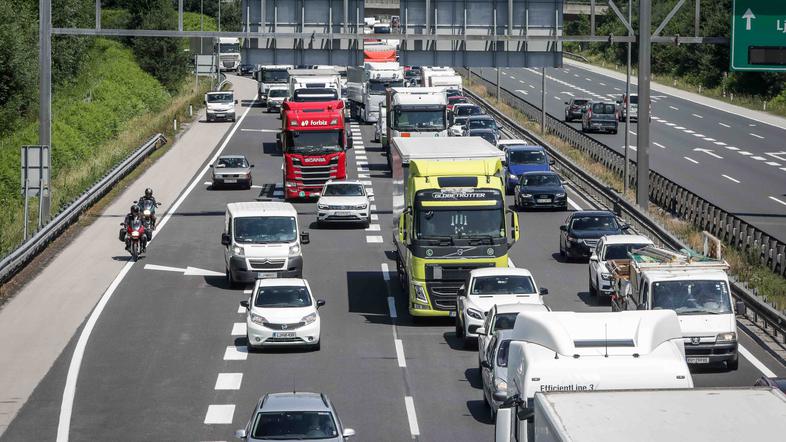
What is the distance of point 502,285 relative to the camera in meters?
30.4

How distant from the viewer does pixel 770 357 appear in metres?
28.6

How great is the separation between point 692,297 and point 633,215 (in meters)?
16.7

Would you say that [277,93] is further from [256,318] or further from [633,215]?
[256,318]

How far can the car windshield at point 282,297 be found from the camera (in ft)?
97.9

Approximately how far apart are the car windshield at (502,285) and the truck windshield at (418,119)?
1110 inches

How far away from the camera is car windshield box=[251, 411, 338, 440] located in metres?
19.0

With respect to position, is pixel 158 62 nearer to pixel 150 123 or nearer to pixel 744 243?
pixel 150 123

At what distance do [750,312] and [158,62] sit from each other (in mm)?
77574

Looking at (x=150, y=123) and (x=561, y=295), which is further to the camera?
(x=150, y=123)

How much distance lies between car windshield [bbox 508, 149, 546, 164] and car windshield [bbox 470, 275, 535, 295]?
84.1 ft

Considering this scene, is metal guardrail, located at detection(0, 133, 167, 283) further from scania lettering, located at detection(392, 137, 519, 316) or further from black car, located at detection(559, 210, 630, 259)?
black car, located at detection(559, 210, 630, 259)

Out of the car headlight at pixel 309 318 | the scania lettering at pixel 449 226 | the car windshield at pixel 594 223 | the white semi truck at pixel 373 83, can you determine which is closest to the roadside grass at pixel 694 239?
the car windshield at pixel 594 223

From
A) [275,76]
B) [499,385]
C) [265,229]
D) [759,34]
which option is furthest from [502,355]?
[275,76]

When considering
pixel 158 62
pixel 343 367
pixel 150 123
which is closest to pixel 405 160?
pixel 343 367
